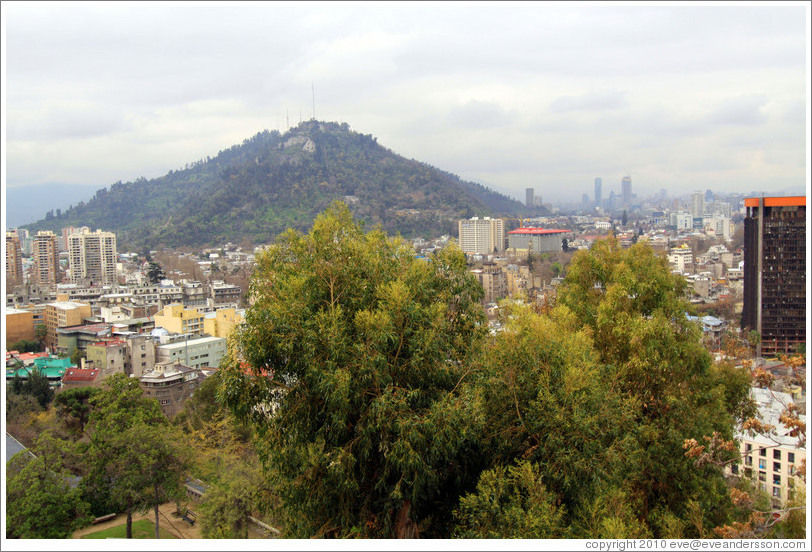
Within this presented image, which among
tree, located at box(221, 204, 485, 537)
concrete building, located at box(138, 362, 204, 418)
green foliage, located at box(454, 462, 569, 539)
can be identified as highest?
tree, located at box(221, 204, 485, 537)

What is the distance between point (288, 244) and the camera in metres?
2.71

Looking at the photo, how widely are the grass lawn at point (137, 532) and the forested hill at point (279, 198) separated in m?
28.7

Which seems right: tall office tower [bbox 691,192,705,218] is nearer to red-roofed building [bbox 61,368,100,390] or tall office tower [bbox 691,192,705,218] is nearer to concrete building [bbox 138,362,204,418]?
concrete building [bbox 138,362,204,418]

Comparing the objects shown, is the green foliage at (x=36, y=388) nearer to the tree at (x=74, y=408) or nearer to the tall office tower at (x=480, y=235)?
the tree at (x=74, y=408)

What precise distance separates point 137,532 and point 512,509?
505 cm

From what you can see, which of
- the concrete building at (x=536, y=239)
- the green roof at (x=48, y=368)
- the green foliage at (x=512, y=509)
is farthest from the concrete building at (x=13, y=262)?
the concrete building at (x=536, y=239)

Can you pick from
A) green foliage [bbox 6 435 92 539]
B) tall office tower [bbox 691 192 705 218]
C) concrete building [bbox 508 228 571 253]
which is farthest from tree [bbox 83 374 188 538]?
tall office tower [bbox 691 192 705 218]

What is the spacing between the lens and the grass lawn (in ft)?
18.1

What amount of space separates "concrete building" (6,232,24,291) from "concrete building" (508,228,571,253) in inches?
1045

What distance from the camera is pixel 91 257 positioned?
2461 centimetres

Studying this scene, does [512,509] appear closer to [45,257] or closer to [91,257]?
[45,257]

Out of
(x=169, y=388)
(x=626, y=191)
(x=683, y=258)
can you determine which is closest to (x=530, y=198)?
(x=626, y=191)

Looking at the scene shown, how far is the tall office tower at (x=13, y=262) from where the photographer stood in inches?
731

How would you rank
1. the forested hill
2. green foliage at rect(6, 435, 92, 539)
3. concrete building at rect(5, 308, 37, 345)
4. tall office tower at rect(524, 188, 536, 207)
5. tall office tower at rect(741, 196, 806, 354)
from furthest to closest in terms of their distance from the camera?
tall office tower at rect(524, 188, 536, 207), the forested hill, concrete building at rect(5, 308, 37, 345), tall office tower at rect(741, 196, 806, 354), green foliage at rect(6, 435, 92, 539)
